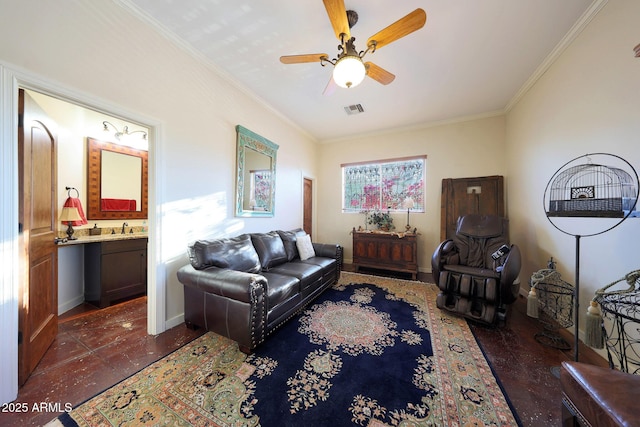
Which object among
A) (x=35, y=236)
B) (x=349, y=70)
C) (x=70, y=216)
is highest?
(x=349, y=70)

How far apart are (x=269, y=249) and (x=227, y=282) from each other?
1121 millimetres

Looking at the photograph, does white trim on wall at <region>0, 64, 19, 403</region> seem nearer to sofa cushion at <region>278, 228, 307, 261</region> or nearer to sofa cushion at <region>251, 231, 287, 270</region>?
sofa cushion at <region>251, 231, 287, 270</region>

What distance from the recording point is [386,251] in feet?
13.5

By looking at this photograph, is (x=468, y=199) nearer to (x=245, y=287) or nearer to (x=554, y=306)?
(x=554, y=306)

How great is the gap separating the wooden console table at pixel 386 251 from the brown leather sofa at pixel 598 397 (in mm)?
2910

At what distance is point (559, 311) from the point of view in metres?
2.18

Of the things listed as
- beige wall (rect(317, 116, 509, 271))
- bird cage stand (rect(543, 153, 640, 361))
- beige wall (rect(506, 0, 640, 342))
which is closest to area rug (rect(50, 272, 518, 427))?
bird cage stand (rect(543, 153, 640, 361))

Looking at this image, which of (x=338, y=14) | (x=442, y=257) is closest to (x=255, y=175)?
(x=338, y=14)

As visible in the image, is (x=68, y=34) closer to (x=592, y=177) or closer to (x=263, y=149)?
(x=263, y=149)

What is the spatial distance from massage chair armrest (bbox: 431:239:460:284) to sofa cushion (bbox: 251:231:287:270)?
211 centimetres

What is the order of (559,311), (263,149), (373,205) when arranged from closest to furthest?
1. (559,311)
2. (263,149)
3. (373,205)

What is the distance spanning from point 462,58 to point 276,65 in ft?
7.25

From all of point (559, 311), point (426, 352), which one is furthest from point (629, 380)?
point (559, 311)

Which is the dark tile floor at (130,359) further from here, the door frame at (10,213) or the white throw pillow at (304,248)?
the white throw pillow at (304,248)
